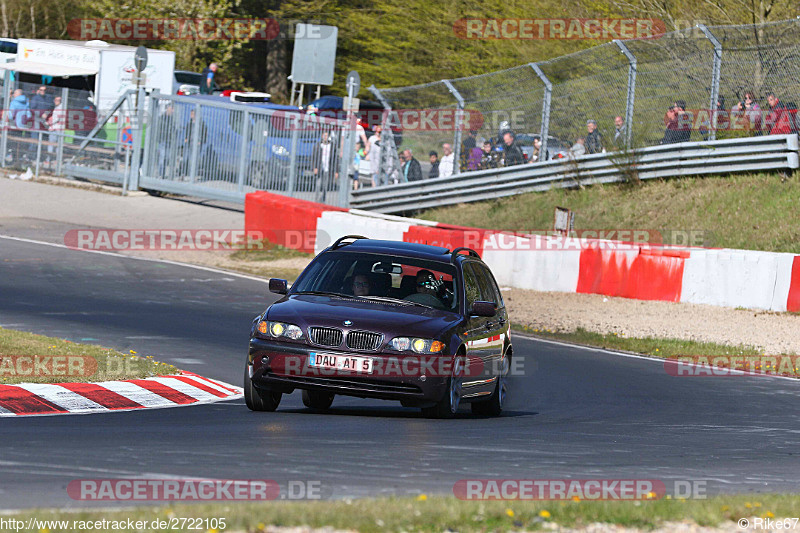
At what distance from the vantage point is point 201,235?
Result: 86.5ft

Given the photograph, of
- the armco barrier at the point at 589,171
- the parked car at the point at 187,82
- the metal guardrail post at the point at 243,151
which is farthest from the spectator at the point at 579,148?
the parked car at the point at 187,82

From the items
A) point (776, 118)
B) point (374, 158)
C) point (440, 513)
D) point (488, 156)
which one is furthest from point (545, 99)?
point (440, 513)

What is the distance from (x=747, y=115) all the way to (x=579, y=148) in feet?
13.4

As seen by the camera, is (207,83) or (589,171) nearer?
(589,171)

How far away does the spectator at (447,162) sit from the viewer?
2822cm

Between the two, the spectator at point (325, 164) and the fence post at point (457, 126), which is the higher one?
the fence post at point (457, 126)

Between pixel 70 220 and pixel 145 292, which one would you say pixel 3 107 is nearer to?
pixel 70 220

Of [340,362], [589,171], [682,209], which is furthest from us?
[589,171]

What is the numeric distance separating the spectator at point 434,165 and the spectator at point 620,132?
4.86 metres

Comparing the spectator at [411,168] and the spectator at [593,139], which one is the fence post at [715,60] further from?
the spectator at [411,168]

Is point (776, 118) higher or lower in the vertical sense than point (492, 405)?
higher

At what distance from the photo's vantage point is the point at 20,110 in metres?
32.4

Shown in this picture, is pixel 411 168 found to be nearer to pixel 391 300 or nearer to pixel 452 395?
pixel 391 300

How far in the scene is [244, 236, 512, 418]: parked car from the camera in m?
9.53
